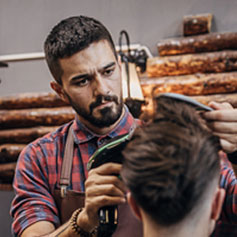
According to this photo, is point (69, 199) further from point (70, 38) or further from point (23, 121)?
point (23, 121)

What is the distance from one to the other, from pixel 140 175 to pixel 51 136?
0.99m

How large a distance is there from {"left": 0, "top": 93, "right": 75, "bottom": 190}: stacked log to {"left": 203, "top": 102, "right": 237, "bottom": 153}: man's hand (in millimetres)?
2708

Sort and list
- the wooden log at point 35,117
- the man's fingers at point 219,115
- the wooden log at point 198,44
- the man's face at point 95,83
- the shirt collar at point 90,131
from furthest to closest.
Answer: the wooden log at point 35,117, the wooden log at point 198,44, the shirt collar at point 90,131, the man's face at point 95,83, the man's fingers at point 219,115

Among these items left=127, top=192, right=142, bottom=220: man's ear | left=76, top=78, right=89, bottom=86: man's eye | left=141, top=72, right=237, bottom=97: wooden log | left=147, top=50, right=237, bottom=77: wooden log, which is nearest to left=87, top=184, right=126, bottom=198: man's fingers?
left=127, top=192, right=142, bottom=220: man's ear

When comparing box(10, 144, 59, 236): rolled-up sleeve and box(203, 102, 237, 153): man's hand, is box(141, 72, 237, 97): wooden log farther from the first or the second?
box(203, 102, 237, 153): man's hand

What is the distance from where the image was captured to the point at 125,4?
11.3 feet

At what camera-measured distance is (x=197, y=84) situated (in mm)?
3191

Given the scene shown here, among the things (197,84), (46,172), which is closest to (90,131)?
(46,172)

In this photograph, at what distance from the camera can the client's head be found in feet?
2.43

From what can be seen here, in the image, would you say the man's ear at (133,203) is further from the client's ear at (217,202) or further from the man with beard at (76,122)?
the man with beard at (76,122)

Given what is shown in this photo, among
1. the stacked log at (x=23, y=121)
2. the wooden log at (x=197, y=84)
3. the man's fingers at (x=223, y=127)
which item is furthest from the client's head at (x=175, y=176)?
the stacked log at (x=23, y=121)

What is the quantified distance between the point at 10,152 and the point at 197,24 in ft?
8.92

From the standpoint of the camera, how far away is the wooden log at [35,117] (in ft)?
11.5

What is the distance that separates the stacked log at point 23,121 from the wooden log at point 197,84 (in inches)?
44.8
